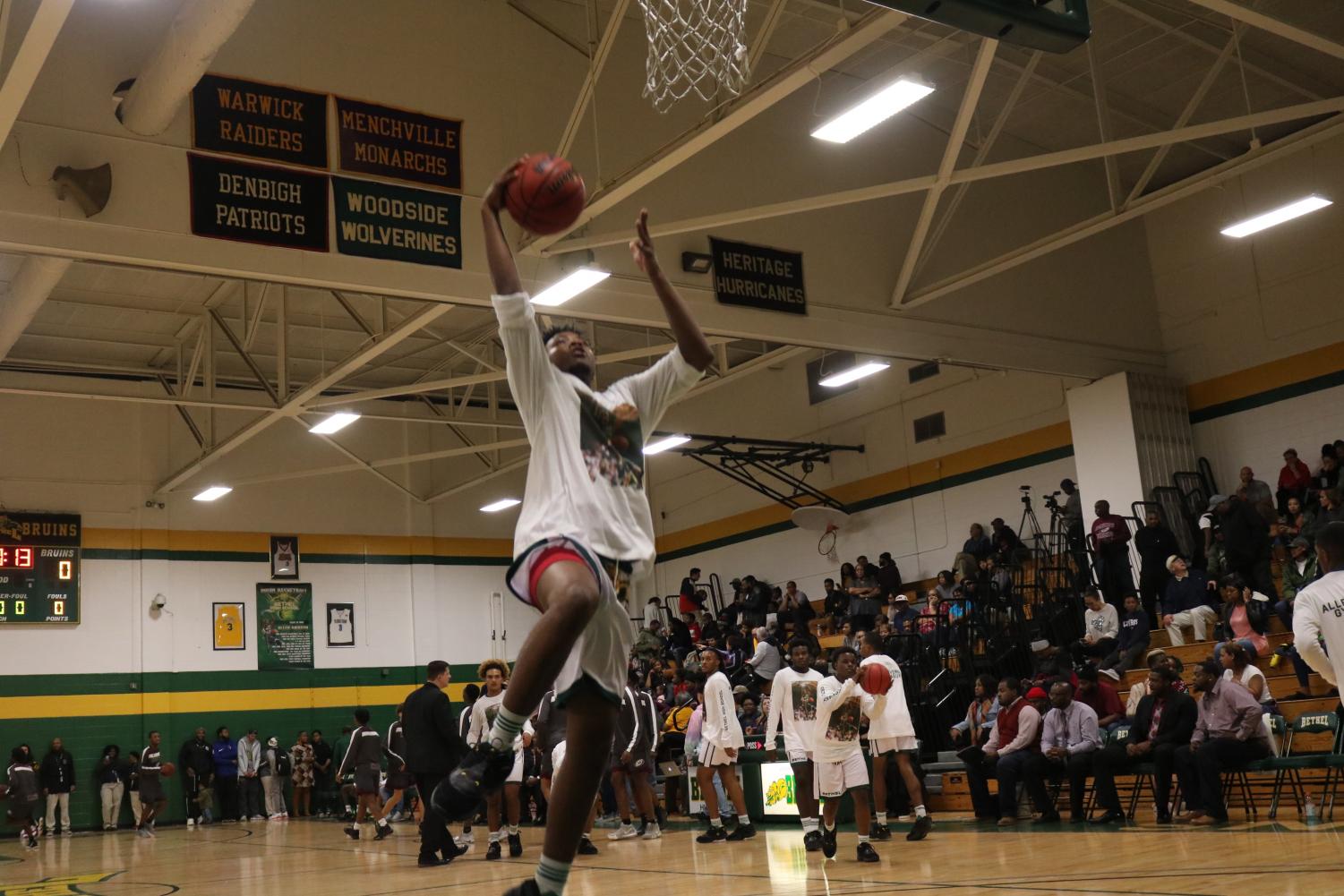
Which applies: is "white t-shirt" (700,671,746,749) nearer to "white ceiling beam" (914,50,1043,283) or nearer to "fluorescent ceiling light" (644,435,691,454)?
"white ceiling beam" (914,50,1043,283)

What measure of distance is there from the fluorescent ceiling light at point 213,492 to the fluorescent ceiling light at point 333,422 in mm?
4135

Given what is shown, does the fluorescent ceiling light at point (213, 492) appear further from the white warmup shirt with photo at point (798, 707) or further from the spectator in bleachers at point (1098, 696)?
the spectator in bleachers at point (1098, 696)

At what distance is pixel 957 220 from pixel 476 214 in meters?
6.56

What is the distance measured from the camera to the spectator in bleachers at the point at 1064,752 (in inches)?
442

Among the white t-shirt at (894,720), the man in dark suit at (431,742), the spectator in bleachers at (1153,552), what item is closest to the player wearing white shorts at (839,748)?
the white t-shirt at (894,720)

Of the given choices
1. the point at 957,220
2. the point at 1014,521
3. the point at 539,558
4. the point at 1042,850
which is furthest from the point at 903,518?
the point at 539,558

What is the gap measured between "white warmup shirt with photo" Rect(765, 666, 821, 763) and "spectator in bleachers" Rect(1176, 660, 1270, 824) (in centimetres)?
291

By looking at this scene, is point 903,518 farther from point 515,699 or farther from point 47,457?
point 515,699

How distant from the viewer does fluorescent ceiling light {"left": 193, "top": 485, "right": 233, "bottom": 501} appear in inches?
899

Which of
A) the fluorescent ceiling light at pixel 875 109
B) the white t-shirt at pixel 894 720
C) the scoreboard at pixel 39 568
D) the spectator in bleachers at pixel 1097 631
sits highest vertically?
the fluorescent ceiling light at pixel 875 109

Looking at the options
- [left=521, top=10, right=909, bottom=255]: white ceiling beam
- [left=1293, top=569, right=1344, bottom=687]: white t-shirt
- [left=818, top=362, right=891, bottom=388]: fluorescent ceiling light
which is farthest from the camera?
[left=818, top=362, right=891, bottom=388]: fluorescent ceiling light

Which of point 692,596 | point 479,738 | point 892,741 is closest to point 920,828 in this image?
point 892,741

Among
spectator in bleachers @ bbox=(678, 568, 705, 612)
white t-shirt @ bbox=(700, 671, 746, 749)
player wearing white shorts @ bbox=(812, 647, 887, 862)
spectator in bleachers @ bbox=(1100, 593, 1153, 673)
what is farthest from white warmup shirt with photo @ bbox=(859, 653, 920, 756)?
spectator in bleachers @ bbox=(678, 568, 705, 612)

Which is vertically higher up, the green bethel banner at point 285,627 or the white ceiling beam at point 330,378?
the white ceiling beam at point 330,378
